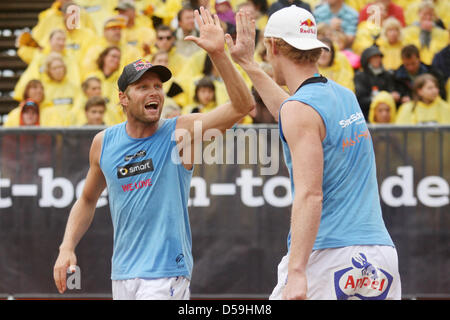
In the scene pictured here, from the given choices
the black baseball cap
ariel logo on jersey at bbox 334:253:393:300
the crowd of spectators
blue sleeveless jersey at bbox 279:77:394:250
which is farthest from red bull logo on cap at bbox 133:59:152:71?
the crowd of spectators

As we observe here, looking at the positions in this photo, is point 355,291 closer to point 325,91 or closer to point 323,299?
point 323,299

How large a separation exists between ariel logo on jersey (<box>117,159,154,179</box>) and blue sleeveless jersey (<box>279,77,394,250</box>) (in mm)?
1348

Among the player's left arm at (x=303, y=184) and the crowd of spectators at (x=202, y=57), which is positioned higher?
the crowd of spectators at (x=202, y=57)

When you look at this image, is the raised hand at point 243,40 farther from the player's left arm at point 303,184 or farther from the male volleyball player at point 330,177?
the player's left arm at point 303,184

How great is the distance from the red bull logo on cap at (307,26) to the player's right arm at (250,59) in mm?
624

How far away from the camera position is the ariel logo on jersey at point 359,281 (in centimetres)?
420

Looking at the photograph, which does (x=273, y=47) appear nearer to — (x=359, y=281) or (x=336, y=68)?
(x=359, y=281)

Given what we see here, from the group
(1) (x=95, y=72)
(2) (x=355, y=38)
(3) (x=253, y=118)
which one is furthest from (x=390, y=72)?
(1) (x=95, y=72)

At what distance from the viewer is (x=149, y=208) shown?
5.30 metres

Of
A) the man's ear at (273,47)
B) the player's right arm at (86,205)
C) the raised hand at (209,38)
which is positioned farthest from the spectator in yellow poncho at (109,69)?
the man's ear at (273,47)

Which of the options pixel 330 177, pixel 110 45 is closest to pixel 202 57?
pixel 110 45

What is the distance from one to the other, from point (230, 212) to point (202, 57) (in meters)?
2.64

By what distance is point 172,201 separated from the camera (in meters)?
5.30

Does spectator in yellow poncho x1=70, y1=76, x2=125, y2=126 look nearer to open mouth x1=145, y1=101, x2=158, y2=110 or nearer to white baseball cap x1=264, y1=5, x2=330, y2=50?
open mouth x1=145, y1=101, x2=158, y2=110
